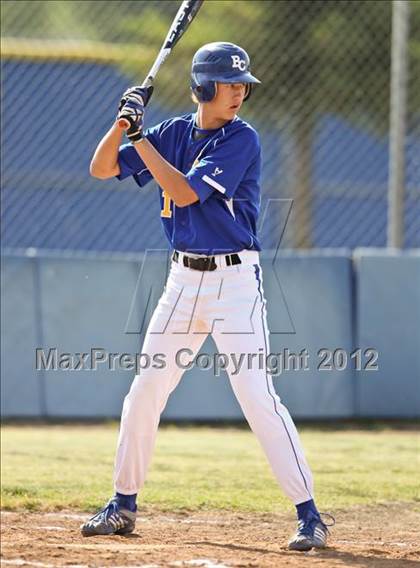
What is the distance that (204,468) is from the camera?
6.69m

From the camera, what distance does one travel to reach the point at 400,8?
8438mm

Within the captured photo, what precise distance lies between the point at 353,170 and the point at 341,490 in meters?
3.74

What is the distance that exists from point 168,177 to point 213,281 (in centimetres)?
46

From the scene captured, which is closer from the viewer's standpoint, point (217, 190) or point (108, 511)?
point (217, 190)

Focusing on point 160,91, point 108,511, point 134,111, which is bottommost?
point 108,511

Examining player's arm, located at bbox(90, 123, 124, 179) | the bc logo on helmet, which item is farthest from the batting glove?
the bc logo on helmet

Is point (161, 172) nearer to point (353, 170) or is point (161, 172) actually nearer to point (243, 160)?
point (243, 160)

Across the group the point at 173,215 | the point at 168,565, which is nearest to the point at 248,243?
the point at 173,215

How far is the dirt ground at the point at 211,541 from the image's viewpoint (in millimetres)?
3877

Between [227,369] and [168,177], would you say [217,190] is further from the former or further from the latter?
[227,369]

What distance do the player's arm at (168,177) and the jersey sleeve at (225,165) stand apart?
3 centimetres

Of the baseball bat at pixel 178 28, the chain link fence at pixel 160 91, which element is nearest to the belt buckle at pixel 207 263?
the baseball bat at pixel 178 28

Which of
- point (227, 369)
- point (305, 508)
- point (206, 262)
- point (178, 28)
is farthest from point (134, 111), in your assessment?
point (305, 508)

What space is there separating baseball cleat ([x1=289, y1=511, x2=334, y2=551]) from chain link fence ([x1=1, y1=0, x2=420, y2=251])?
4519 millimetres
